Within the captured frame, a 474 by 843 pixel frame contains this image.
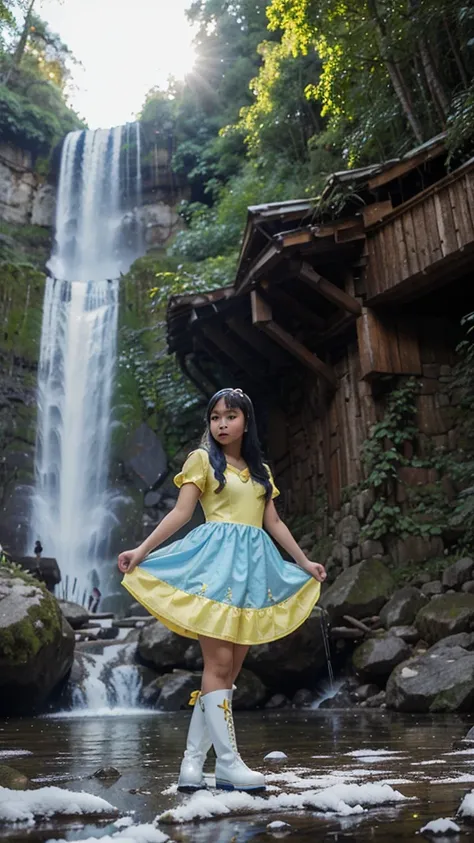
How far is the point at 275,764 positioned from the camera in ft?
11.2

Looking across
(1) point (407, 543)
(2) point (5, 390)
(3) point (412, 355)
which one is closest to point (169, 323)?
(3) point (412, 355)

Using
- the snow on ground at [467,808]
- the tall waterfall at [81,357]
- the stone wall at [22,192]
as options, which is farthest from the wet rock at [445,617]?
the stone wall at [22,192]

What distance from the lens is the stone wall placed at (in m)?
26.8

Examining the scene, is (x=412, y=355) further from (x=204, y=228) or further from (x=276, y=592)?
(x=204, y=228)

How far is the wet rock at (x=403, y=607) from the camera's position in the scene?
352 inches

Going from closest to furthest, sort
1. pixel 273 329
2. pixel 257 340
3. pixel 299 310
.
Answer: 1. pixel 273 329
2. pixel 299 310
3. pixel 257 340

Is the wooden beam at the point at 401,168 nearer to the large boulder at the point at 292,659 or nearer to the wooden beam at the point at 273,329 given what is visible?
the wooden beam at the point at 273,329

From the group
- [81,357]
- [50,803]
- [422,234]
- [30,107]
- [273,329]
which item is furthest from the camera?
[30,107]

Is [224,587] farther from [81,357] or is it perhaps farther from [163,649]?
[81,357]

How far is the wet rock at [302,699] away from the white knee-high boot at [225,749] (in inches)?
241

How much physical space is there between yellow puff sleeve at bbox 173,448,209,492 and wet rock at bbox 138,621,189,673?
6128 millimetres

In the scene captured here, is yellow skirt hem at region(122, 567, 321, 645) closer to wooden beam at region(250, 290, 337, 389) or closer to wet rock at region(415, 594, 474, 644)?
wet rock at region(415, 594, 474, 644)

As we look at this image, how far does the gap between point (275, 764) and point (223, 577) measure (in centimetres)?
112

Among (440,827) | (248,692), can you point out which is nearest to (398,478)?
(248,692)
